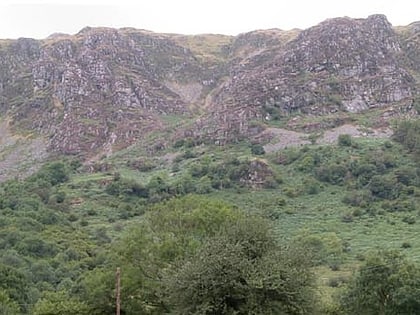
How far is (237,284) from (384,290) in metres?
15.7

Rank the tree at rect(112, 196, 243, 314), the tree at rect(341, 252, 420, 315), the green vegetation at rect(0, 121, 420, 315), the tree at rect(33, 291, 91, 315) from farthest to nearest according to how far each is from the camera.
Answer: the tree at rect(341, 252, 420, 315), the tree at rect(112, 196, 243, 314), the tree at rect(33, 291, 91, 315), the green vegetation at rect(0, 121, 420, 315)

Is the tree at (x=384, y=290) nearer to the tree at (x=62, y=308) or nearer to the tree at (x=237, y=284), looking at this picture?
the tree at (x=237, y=284)

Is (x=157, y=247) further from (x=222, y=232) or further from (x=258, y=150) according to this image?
(x=258, y=150)

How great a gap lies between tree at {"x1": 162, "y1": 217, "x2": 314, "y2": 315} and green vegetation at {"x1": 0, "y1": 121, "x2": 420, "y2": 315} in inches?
3.2

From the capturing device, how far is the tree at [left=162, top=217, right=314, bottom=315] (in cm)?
3606

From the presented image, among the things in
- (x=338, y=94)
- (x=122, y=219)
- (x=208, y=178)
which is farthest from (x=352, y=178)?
(x=338, y=94)

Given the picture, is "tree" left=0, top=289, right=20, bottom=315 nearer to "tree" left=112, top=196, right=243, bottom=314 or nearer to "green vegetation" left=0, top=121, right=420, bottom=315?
"green vegetation" left=0, top=121, right=420, bottom=315

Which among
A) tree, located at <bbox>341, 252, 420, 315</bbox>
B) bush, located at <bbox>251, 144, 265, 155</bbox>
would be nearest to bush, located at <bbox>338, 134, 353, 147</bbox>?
bush, located at <bbox>251, 144, 265, 155</bbox>

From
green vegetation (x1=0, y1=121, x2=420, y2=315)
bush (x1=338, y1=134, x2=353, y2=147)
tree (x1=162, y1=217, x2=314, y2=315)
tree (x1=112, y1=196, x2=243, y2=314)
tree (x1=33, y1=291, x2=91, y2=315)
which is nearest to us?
tree (x1=162, y1=217, x2=314, y2=315)

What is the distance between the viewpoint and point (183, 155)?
17462cm

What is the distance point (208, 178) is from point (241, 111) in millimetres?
49038

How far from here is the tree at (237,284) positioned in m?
36.1

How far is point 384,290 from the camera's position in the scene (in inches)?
1836

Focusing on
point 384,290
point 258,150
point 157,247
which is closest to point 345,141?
point 258,150
